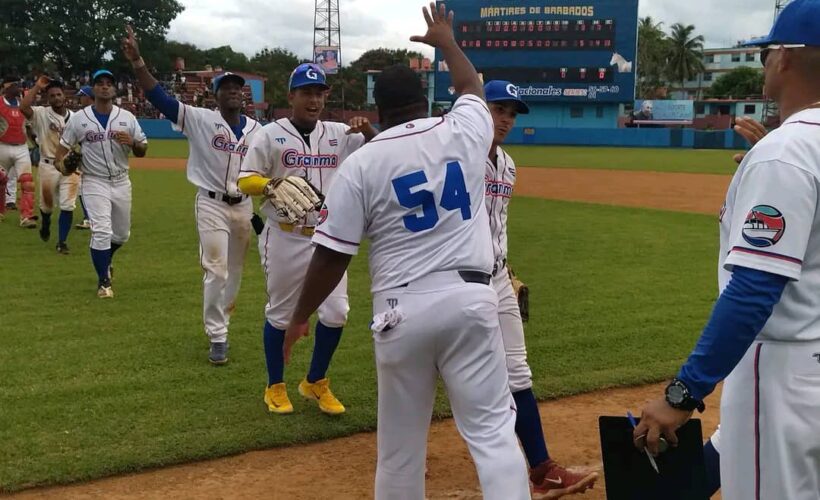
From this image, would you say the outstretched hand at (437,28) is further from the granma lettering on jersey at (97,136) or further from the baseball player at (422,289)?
the granma lettering on jersey at (97,136)

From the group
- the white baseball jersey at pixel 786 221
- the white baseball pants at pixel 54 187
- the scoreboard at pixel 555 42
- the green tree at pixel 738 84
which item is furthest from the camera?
the green tree at pixel 738 84

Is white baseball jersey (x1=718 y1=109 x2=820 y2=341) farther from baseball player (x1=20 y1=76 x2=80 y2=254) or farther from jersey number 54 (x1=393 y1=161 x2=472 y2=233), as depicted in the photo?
baseball player (x1=20 y1=76 x2=80 y2=254)

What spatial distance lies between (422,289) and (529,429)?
1439 mm

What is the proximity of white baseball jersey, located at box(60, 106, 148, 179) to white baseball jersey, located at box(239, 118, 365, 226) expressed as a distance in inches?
154

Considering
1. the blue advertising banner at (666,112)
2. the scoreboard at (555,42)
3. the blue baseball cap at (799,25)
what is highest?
the scoreboard at (555,42)

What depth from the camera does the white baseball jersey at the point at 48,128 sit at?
11938 millimetres

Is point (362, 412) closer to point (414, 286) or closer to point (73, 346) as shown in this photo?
point (414, 286)

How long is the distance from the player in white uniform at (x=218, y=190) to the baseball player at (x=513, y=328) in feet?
8.47

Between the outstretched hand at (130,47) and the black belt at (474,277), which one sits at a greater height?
the outstretched hand at (130,47)

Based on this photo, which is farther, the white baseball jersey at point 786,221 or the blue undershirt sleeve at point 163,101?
the blue undershirt sleeve at point 163,101

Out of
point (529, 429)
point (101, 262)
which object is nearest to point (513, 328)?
point (529, 429)

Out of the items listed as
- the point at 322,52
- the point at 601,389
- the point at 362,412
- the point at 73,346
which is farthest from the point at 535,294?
the point at 322,52

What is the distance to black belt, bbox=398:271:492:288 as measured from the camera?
295 cm

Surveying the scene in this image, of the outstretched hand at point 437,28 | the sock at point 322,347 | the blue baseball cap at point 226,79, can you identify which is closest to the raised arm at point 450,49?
the outstretched hand at point 437,28
